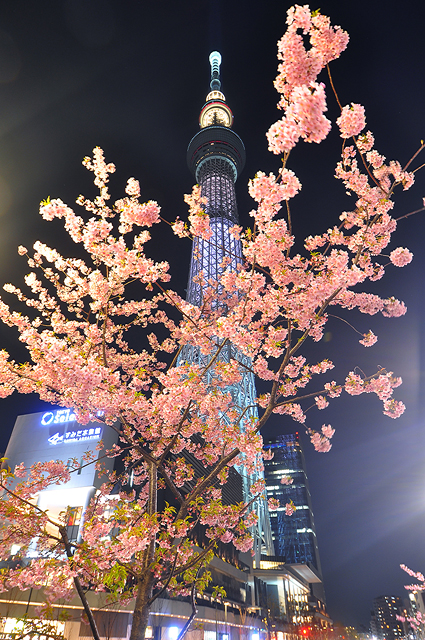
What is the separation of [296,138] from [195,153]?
7390cm

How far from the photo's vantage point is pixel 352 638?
12656 centimetres

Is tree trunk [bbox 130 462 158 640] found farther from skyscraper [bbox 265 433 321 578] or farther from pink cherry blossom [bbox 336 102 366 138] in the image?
skyscraper [bbox 265 433 321 578]

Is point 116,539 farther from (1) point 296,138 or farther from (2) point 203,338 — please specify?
(1) point 296,138

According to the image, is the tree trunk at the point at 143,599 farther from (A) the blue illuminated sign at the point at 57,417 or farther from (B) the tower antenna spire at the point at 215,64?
(B) the tower antenna spire at the point at 215,64

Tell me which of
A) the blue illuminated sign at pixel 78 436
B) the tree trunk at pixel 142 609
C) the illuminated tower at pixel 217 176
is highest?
the illuminated tower at pixel 217 176

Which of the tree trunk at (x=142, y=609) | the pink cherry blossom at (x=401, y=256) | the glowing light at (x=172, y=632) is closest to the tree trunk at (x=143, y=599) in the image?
the tree trunk at (x=142, y=609)

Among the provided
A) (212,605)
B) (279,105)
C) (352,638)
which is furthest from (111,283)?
(352,638)

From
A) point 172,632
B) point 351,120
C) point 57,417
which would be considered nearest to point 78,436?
point 57,417

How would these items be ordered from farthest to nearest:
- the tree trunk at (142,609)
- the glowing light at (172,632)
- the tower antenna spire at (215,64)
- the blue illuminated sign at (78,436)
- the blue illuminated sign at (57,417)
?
the tower antenna spire at (215,64)
the blue illuminated sign at (57,417)
the blue illuminated sign at (78,436)
the glowing light at (172,632)
the tree trunk at (142,609)

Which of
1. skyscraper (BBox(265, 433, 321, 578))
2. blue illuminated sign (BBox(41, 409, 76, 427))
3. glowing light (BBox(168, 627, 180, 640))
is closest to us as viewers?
glowing light (BBox(168, 627, 180, 640))

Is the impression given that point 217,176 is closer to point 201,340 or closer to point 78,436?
point 78,436

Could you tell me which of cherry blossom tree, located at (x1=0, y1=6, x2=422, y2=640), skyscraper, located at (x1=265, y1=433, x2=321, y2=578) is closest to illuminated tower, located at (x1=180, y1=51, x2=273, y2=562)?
cherry blossom tree, located at (x1=0, y1=6, x2=422, y2=640)

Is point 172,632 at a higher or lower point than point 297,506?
lower

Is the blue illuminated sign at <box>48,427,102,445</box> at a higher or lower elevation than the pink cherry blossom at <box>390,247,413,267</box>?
higher
